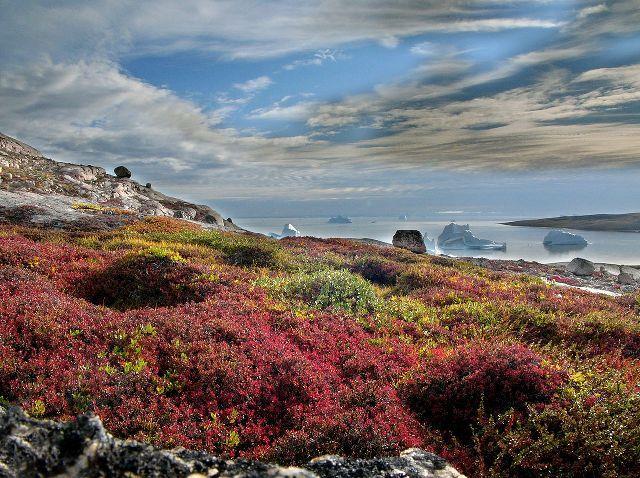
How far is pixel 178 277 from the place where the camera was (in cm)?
1628

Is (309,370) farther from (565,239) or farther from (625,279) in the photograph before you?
(565,239)

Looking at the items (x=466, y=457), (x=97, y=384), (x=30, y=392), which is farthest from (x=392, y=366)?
(x=30, y=392)

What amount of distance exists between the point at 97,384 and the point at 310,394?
420cm

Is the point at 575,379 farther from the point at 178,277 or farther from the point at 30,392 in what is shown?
the point at 178,277

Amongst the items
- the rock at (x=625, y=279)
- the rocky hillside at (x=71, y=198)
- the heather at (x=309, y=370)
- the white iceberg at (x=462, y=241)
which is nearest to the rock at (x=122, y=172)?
the rocky hillside at (x=71, y=198)

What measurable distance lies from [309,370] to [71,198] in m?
59.0

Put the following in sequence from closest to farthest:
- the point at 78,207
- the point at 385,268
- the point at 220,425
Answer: the point at 220,425 → the point at 385,268 → the point at 78,207

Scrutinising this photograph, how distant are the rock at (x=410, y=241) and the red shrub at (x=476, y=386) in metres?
40.8

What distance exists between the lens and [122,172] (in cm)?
11044

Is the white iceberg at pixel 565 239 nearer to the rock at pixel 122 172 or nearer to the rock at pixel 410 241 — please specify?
the rock at pixel 410 241

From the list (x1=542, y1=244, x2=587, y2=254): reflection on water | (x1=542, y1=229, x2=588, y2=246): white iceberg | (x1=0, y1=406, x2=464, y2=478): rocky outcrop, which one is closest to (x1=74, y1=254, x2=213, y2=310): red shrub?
(x1=0, y1=406, x2=464, y2=478): rocky outcrop

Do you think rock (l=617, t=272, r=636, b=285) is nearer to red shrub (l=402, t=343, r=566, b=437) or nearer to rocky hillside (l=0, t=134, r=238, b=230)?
red shrub (l=402, t=343, r=566, b=437)

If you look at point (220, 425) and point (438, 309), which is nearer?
point (220, 425)

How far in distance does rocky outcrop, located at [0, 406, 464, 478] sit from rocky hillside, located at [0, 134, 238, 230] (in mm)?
33784
